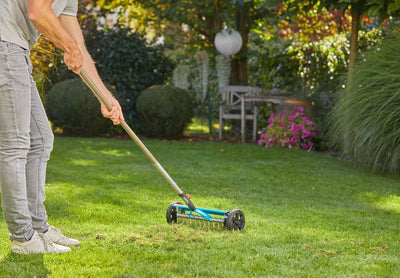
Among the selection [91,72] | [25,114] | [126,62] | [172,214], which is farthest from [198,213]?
[126,62]

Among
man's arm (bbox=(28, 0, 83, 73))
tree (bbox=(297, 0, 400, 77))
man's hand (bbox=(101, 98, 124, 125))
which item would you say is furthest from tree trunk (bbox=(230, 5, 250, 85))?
man's arm (bbox=(28, 0, 83, 73))

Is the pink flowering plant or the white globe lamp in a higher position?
the white globe lamp

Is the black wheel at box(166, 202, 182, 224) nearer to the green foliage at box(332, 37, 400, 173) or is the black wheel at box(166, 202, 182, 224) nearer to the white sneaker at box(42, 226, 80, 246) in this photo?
the white sneaker at box(42, 226, 80, 246)

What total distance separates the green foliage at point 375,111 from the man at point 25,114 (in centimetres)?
365

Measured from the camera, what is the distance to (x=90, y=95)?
945 centimetres

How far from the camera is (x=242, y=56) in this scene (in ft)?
34.2

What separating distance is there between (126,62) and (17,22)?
8.01m

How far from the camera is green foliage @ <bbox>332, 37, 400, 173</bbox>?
579cm

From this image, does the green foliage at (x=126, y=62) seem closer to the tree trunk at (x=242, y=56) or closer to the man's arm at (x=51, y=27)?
the tree trunk at (x=242, y=56)

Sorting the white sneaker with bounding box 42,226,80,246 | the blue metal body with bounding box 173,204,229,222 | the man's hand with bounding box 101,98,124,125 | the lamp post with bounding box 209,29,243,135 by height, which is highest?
the lamp post with bounding box 209,29,243,135

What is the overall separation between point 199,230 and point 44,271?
1.07 m

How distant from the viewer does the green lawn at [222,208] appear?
278cm

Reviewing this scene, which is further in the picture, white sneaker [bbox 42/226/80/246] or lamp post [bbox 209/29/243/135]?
lamp post [bbox 209/29/243/135]

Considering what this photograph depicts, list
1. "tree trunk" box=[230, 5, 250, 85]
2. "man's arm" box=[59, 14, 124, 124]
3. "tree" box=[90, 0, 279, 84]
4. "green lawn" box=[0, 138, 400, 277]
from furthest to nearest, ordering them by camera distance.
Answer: "tree trunk" box=[230, 5, 250, 85], "tree" box=[90, 0, 279, 84], "man's arm" box=[59, 14, 124, 124], "green lawn" box=[0, 138, 400, 277]
